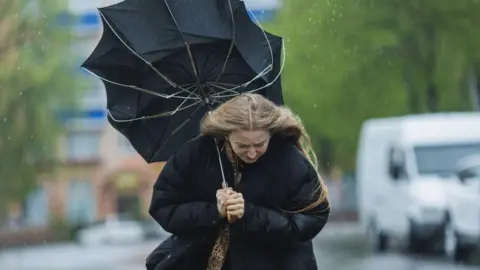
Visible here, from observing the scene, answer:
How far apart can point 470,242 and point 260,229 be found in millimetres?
14826

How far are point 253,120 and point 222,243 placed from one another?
17.8 inches

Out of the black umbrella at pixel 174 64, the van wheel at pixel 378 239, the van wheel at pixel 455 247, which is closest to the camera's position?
the black umbrella at pixel 174 64

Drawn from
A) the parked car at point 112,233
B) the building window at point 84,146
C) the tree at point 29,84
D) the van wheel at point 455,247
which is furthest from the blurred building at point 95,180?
the van wheel at point 455,247

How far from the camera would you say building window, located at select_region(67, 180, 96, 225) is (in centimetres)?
5729

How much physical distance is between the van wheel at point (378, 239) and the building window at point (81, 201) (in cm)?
3236

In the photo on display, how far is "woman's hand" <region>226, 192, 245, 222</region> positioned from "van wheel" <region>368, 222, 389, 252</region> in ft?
64.1

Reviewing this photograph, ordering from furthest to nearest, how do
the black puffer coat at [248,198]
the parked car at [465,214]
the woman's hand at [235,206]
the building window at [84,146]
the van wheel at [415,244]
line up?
the building window at [84,146], the van wheel at [415,244], the parked car at [465,214], the black puffer coat at [248,198], the woman's hand at [235,206]

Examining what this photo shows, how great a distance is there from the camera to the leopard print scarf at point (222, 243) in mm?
4488

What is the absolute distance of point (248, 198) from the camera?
4.46m

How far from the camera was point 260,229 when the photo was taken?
438 cm

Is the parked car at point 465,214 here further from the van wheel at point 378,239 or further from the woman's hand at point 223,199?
the woman's hand at point 223,199

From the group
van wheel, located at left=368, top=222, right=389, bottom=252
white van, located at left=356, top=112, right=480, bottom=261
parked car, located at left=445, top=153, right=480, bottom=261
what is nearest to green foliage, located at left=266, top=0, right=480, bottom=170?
van wheel, located at left=368, top=222, right=389, bottom=252

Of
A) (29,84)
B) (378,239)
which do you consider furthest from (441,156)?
(29,84)

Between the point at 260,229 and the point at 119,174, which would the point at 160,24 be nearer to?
the point at 260,229
